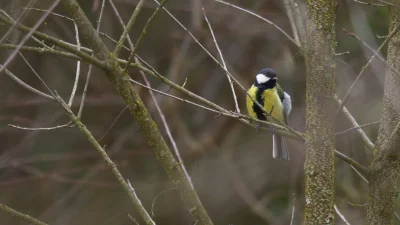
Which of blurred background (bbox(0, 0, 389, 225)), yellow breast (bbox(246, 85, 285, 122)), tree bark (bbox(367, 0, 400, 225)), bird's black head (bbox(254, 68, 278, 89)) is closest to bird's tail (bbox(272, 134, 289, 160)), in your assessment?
yellow breast (bbox(246, 85, 285, 122))

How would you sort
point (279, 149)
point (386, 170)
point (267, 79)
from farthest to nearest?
point (279, 149) → point (267, 79) → point (386, 170)

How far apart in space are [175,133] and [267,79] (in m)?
1.92

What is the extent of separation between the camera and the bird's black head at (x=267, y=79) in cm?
347

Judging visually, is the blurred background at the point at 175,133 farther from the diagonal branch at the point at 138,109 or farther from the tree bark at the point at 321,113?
the tree bark at the point at 321,113

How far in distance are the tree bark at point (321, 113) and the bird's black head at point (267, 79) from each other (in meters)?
1.82

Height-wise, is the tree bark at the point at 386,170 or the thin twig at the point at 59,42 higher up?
the thin twig at the point at 59,42

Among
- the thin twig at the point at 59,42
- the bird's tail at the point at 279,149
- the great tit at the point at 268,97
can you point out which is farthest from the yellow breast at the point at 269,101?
the thin twig at the point at 59,42

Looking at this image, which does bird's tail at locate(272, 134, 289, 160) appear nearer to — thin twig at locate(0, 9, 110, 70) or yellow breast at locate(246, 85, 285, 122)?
yellow breast at locate(246, 85, 285, 122)

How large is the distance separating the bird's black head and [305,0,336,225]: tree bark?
5.97 feet

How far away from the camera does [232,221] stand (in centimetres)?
580

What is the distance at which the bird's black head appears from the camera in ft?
11.4

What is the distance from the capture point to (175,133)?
17.3 feet

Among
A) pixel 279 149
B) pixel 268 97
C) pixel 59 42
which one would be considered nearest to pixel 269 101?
pixel 268 97

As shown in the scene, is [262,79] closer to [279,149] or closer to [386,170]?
[279,149]
